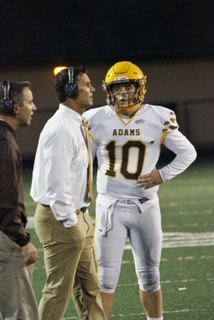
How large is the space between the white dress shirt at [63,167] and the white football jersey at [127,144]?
1.87 feet

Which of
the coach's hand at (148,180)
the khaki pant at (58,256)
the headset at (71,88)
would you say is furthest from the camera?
the coach's hand at (148,180)

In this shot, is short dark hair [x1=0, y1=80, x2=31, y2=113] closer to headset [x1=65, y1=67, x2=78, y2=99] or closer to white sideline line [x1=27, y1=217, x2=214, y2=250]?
headset [x1=65, y1=67, x2=78, y2=99]

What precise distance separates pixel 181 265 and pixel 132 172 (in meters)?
2.65

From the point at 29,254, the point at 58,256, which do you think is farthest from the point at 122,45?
the point at 29,254

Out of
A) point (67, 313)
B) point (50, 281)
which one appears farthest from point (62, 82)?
point (67, 313)

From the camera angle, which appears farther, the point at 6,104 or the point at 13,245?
the point at 6,104

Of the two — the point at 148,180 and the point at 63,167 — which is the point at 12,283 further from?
the point at 148,180

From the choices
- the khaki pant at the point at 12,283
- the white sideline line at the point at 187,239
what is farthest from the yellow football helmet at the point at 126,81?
the white sideline line at the point at 187,239

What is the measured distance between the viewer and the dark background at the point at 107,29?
1059 inches

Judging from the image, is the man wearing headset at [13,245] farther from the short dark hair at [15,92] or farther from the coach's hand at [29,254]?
the short dark hair at [15,92]

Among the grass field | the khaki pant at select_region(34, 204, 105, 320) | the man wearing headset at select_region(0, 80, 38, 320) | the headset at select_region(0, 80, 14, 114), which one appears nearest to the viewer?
the man wearing headset at select_region(0, 80, 38, 320)

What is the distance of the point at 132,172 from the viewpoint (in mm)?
6246

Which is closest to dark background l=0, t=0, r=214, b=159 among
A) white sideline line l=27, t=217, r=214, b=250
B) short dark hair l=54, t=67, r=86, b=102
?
white sideline line l=27, t=217, r=214, b=250

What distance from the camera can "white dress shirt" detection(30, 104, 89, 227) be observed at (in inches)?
212
